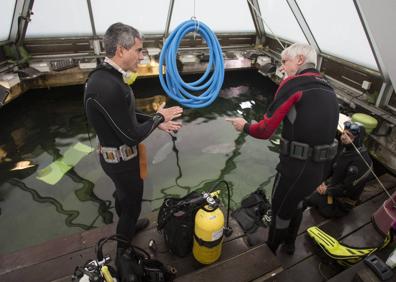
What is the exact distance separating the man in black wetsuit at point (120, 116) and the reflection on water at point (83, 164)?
4.04ft

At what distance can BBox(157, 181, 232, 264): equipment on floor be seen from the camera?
180cm

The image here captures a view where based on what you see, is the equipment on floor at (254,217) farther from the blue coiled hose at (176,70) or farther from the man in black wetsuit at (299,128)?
the blue coiled hose at (176,70)

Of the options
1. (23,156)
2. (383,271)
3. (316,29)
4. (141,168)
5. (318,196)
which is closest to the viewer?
(383,271)

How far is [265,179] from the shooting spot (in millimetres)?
3686

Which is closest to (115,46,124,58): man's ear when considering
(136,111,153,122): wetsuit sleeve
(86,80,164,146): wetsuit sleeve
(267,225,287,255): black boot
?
(86,80,164,146): wetsuit sleeve

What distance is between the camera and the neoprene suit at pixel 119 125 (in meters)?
1.64

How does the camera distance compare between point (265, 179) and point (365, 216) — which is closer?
point (365, 216)

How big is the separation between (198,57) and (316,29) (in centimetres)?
270

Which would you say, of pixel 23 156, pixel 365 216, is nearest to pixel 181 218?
pixel 365 216

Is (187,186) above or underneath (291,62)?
underneath

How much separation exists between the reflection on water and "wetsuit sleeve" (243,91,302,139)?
60.7 inches

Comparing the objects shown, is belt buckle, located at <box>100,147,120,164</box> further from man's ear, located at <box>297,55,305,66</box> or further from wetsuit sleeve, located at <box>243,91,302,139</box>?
man's ear, located at <box>297,55,305,66</box>

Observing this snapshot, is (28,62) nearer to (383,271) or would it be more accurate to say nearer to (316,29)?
(316,29)

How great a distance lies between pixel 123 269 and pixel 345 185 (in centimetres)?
203
